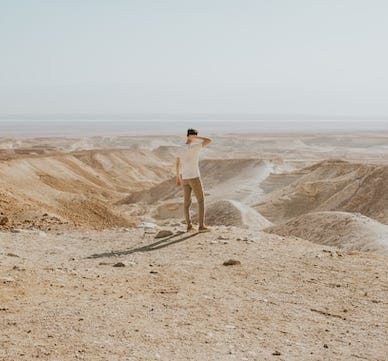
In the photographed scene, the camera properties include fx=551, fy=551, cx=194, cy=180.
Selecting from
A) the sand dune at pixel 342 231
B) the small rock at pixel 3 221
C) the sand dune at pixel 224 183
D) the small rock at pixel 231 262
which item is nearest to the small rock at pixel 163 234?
the small rock at pixel 231 262

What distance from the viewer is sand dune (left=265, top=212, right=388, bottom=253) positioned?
412 inches

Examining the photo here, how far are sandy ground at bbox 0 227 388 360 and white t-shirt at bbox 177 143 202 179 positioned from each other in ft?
3.82

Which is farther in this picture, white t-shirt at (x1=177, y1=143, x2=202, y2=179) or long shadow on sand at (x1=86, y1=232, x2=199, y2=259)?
white t-shirt at (x1=177, y1=143, x2=202, y2=179)

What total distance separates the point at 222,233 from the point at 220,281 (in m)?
2.87

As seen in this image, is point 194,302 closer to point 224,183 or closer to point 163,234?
point 163,234

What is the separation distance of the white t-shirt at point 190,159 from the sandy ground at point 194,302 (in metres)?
1.16

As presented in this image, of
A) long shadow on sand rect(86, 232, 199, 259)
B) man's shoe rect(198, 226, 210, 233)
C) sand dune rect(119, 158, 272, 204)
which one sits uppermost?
man's shoe rect(198, 226, 210, 233)

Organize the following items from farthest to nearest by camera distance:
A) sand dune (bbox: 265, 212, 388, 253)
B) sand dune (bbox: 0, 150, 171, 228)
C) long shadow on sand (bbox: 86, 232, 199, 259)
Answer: sand dune (bbox: 0, 150, 171, 228)
sand dune (bbox: 265, 212, 388, 253)
long shadow on sand (bbox: 86, 232, 199, 259)

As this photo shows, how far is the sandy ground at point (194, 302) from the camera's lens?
4477 mm

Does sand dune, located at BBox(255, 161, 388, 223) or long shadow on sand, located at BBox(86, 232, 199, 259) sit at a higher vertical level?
long shadow on sand, located at BBox(86, 232, 199, 259)

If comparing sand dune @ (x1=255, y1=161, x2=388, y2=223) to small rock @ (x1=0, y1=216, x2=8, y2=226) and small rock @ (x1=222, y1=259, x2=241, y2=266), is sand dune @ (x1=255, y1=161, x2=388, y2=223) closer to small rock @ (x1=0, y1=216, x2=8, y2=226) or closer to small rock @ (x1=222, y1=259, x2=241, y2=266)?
small rock @ (x1=0, y1=216, x2=8, y2=226)

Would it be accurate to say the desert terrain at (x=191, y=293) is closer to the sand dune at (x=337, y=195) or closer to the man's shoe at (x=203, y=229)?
the man's shoe at (x=203, y=229)

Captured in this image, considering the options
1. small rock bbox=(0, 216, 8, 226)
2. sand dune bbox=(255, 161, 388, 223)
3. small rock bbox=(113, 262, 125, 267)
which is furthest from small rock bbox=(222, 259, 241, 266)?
sand dune bbox=(255, 161, 388, 223)

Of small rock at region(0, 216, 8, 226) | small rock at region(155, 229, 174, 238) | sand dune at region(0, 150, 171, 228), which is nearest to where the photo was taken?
small rock at region(155, 229, 174, 238)
